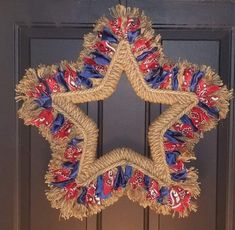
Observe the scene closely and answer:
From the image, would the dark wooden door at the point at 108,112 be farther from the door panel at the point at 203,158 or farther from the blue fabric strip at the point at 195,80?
the blue fabric strip at the point at 195,80

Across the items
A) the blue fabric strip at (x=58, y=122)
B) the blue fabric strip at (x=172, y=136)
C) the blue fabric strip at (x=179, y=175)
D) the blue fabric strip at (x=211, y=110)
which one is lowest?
the blue fabric strip at (x=179, y=175)

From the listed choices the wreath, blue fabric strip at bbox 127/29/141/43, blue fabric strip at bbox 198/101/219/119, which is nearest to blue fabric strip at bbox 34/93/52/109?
the wreath

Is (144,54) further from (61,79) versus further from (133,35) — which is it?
(61,79)

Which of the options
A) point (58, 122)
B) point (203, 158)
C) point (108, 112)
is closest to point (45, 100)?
point (58, 122)

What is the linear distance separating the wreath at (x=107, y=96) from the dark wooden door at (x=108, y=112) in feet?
0.25

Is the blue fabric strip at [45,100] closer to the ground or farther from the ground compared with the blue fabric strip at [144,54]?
closer to the ground

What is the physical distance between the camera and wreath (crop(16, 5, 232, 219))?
38.6 inches

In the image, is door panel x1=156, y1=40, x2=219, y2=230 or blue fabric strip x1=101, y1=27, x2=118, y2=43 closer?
blue fabric strip x1=101, y1=27, x2=118, y2=43

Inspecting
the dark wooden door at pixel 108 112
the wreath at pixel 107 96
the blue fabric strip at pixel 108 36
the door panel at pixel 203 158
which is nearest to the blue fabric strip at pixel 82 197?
the wreath at pixel 107 96

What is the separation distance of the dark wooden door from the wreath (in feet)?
0.25

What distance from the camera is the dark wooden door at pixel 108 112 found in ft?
3.47

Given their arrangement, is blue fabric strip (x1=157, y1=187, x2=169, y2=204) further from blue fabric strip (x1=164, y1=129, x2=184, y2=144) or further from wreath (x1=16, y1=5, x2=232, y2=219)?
blue fabric strip (x1=164, y1=129, x2=184, y2=144)

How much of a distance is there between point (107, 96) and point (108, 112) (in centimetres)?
10

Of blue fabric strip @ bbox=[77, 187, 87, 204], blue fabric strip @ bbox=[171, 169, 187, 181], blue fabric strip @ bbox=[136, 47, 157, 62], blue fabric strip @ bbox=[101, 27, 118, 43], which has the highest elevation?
blue fabric strip @ bbox=[101, 27, 118, 43]
